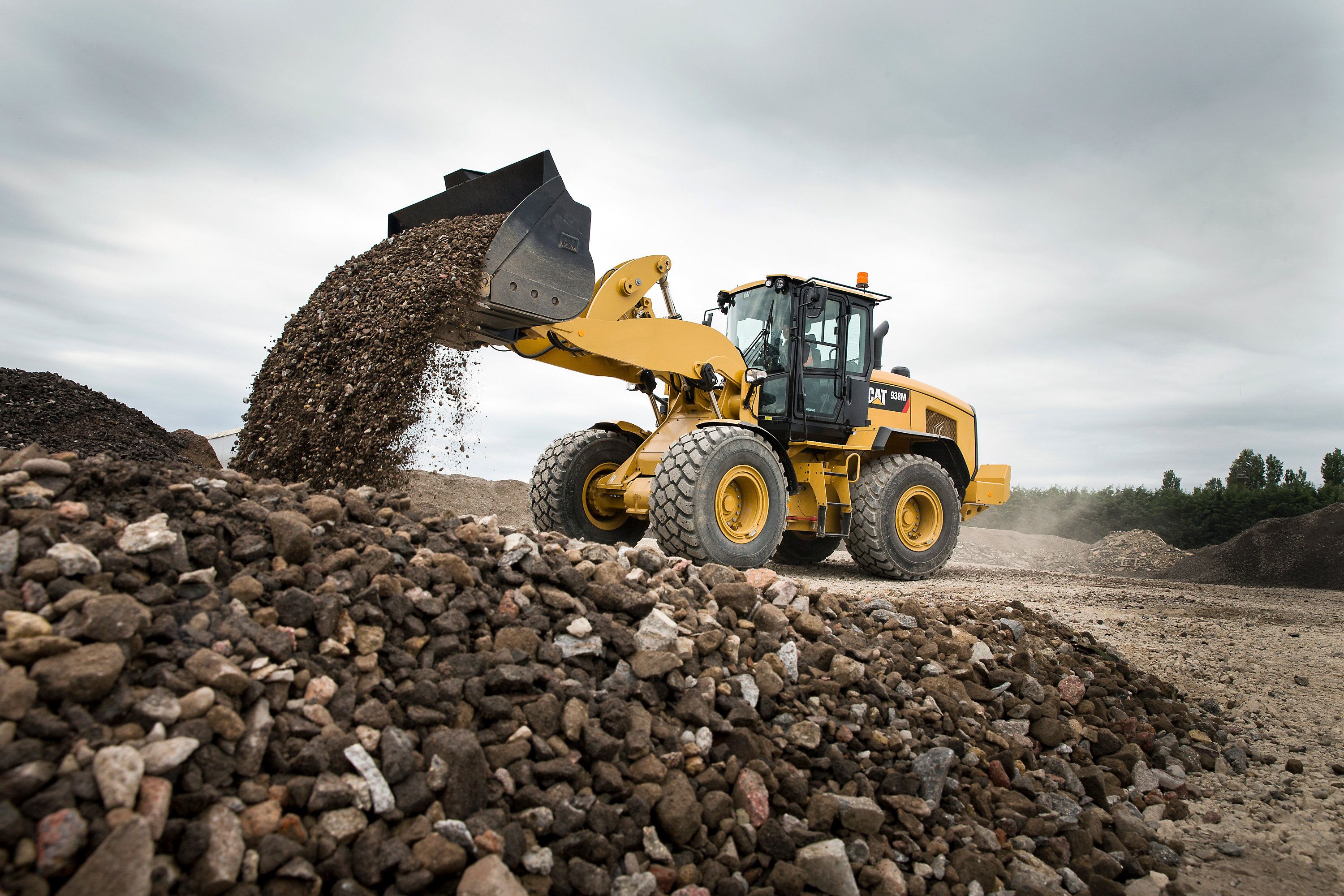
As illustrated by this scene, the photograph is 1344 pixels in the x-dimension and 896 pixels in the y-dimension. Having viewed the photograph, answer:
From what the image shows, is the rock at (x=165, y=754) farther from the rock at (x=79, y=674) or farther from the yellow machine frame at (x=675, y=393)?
the yellow machine frame at (x=675, y=393)

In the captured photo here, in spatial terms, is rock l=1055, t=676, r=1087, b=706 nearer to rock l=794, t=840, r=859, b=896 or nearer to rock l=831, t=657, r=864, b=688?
rock l=831, t=657, r=864, b=688

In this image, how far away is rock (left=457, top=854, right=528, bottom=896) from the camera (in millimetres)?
2359

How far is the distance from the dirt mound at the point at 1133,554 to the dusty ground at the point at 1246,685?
445 centimetres

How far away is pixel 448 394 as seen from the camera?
588 centimetres

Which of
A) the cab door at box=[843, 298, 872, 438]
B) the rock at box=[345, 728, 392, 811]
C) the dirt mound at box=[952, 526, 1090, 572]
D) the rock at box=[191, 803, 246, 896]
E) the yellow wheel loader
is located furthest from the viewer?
the dirt mound at box=[952, 526, 1090, 572]

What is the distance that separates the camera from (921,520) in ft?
29.1

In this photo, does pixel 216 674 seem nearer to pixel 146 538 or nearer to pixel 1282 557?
pixel 146 538

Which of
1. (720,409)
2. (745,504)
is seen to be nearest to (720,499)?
(745,504)

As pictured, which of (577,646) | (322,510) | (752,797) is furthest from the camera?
(322,510)

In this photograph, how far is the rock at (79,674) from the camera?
91.1 inches

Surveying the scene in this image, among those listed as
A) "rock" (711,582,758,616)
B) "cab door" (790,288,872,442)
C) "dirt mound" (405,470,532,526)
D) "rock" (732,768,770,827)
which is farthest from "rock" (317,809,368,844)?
"dirt mound" (405,470,532,526)

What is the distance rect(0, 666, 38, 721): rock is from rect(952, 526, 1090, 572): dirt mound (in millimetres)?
13305

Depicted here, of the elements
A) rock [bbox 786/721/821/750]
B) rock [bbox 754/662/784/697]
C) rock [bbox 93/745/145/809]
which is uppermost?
rock [bbox 754/662/784/697]

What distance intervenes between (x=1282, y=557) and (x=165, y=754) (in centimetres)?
1428
